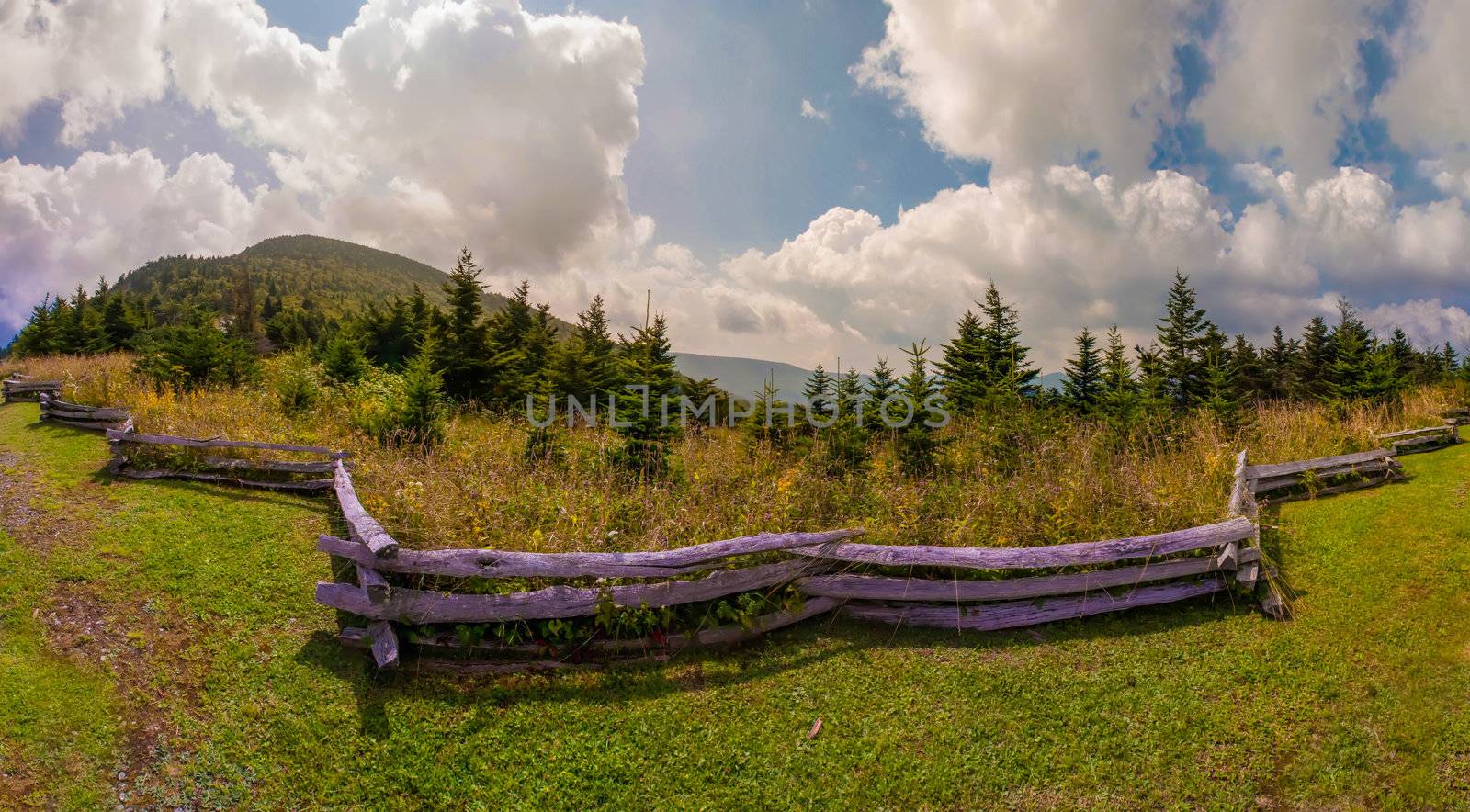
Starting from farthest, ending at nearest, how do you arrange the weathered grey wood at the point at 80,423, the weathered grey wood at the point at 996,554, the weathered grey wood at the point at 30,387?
the weathered grey wood at the point at 30,387
the weathered grey wood at the point at 80,423
the weathered grey wood at the point at 996,554

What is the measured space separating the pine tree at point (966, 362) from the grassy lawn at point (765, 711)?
1011cm

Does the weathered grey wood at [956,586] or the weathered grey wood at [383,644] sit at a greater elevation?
the weathered grey wood at [956,586]

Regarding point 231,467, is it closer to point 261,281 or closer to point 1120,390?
point 1120,390

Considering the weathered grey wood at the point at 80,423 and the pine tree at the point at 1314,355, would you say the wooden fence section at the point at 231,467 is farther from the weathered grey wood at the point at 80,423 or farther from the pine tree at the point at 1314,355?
the pine tree at the point at 1314,355

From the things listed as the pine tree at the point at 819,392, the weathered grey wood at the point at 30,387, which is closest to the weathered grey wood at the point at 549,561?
the pine tree at the point at 819,392

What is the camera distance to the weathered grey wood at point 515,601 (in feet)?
17.2

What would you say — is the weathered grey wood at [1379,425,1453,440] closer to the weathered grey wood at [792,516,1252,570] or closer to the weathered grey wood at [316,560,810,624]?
the weathered grey wood at [792,516,1252,570]

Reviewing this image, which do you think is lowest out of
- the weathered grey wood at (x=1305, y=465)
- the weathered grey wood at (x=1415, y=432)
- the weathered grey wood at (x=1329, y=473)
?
the weathered grey wood at (x=1329, y=473)

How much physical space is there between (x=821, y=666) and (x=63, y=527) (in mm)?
10109

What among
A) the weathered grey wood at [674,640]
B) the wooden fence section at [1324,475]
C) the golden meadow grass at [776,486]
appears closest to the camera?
the weathered grey wood at [674,640]

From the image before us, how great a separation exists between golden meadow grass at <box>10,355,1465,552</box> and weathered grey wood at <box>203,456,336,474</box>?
22.9 inches

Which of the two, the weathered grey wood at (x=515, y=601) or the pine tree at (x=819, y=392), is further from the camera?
the pine tree at (x=819, y=392)

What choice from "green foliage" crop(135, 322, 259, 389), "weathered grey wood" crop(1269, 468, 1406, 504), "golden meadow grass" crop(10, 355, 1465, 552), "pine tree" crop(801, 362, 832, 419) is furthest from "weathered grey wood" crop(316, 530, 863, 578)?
"green foliage" crop(135, 322, 259, 389)

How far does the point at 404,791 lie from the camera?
411cm
